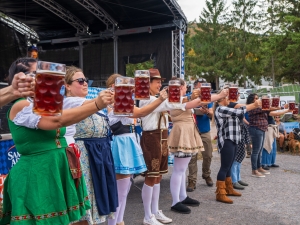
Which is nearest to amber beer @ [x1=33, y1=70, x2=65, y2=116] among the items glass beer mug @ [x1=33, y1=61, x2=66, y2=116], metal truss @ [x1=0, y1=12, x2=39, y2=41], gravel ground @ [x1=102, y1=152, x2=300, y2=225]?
glass beer mug @ [x1=33, y1=61, x2=66, y2=116]

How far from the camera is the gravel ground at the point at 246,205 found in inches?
170

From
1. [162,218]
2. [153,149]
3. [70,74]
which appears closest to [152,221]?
[162,218]

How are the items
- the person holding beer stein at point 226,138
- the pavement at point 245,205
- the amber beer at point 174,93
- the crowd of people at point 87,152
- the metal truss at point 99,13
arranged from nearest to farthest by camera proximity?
1. the crowd of people at point 87,152
2. the amber beer at point 174,93
3. the pavement at point 245,205
4. the person holding beer stein at point 226,138
5. the metal truss at point 99,13

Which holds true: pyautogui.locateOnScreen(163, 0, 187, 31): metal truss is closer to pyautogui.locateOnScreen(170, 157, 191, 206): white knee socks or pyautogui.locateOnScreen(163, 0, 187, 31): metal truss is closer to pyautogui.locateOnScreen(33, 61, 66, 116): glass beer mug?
pyautogui.locateOnScreen(170, 157, 191, 206): white knee socks

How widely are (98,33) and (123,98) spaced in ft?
38.2

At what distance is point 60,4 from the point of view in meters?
11.6

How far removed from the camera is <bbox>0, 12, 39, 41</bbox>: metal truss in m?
11.6

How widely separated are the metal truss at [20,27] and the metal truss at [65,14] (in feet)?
4.79

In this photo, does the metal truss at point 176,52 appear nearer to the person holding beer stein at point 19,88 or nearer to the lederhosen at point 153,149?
the lederhosen at point 153,149

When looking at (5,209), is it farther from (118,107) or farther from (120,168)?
(120,168)

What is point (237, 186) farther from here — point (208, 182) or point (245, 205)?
point (245, 205)

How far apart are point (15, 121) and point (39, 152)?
0.23m

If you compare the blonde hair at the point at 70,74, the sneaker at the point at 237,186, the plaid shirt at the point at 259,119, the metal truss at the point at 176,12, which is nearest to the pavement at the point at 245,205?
the sneaker at the point at 237,186

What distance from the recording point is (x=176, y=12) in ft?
35.3
